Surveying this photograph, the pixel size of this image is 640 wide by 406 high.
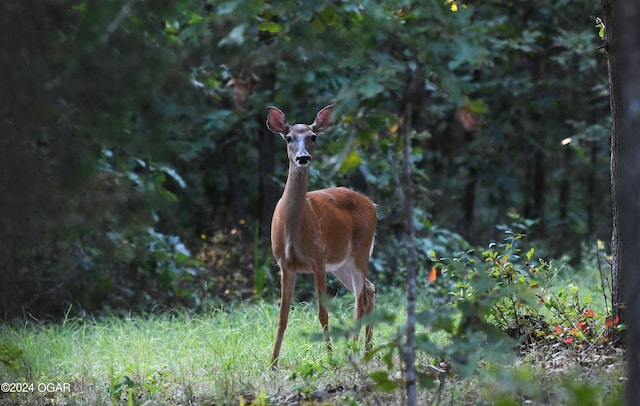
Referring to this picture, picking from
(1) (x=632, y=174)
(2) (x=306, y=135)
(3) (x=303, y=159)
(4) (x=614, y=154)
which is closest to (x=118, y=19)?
(1) (x=632, y=174)

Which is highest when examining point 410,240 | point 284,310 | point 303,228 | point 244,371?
point 410,240

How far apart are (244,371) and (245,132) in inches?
276

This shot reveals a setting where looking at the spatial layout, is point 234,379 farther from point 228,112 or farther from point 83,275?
point 228,112

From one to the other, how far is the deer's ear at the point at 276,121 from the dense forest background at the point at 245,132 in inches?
13.3

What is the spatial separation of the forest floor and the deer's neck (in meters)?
0.66

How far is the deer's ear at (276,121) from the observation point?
622 centimetres

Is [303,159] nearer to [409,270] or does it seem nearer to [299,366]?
[299,366]

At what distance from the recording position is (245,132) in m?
11.9

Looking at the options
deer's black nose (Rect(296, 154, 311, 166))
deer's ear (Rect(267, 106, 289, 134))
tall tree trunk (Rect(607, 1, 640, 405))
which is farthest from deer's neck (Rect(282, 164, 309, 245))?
tall tree trunk (Rect(607, 1, 640, 405))

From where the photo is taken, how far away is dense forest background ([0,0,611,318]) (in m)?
3.83

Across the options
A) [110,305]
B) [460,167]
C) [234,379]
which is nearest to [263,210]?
[110,305]

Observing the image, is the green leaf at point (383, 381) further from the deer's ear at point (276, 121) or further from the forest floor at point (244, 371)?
the deer's ear at point (276, 121)

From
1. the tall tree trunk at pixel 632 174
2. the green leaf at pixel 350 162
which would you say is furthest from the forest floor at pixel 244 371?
the green leaf at pixel 350 162

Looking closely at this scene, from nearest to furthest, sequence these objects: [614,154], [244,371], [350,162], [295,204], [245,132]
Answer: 1. [350,162]
2. [614,154]
3. [244,371]
4. [295,204]
5. [245,132]
